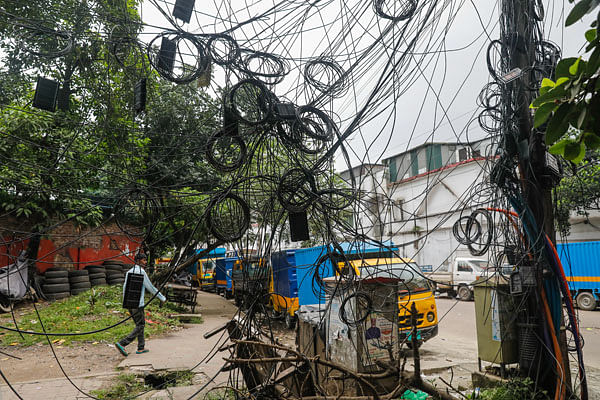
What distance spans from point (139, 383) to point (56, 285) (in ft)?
30.0

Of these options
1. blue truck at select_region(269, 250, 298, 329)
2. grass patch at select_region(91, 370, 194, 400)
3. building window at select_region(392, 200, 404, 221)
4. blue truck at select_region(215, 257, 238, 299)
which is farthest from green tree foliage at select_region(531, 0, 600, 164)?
blue truck at select_region(215, 257, 238, 299)

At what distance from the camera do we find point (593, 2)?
5.56 ft

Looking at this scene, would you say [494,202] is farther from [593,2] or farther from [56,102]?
[56,102]

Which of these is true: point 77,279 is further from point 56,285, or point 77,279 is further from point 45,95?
point 45,95

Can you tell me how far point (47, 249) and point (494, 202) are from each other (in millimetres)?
15257

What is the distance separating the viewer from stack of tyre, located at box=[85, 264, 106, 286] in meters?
15.0

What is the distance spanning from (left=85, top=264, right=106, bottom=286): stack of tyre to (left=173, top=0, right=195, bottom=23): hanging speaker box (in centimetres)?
1357

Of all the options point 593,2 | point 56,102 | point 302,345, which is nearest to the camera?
point 593,2

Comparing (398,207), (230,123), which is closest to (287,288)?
(398,207)

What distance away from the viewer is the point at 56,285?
13219mm

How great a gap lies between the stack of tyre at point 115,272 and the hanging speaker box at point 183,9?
14.0m

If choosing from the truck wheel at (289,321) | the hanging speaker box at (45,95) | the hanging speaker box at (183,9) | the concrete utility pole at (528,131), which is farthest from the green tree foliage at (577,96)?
the truck wheel at (289,321)

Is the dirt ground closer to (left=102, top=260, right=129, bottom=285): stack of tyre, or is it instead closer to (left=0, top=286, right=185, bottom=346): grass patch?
(left=0, top=286, right=185, bottom=346): grass patch

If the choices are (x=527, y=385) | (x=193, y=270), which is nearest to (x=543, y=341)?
(x=527, y=385)
